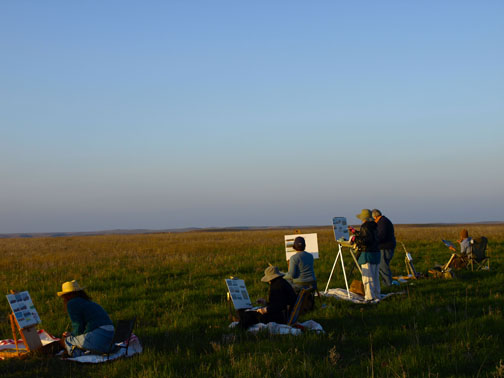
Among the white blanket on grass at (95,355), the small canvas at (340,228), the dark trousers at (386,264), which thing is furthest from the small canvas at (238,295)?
the dark trousers at (386,264)

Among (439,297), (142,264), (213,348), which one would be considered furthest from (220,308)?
Result: (142,264)

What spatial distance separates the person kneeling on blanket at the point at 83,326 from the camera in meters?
7.62

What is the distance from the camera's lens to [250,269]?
58.3 feet

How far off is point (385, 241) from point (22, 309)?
9393 millimetres

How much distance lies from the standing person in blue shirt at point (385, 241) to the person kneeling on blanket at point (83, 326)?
8.19 m

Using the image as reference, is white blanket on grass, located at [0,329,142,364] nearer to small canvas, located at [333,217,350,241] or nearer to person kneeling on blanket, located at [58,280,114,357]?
person kneeling on blanket, located at [58,280,114,357]

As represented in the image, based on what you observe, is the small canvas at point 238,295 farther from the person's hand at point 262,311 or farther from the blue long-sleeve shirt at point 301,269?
the blue long-sleeve shirt at point 301,269

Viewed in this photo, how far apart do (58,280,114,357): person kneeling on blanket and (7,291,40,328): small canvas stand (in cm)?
50

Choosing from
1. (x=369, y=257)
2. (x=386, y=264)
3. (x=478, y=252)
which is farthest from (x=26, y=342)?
(x=478, y=252)

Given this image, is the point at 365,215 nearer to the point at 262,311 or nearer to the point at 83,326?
the point at 262,311

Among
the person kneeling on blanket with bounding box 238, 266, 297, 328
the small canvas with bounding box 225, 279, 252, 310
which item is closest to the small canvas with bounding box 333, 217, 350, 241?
the person kneeling on blanket with bounding box 238, 266, 297, 328

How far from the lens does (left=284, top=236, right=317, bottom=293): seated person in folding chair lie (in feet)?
36.1

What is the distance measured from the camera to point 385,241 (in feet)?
44.2

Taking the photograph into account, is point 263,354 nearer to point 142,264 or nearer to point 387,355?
point 387,355
